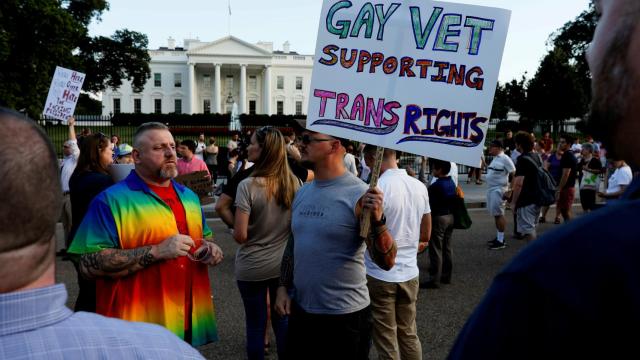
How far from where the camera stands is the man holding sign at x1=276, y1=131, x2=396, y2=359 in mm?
3117

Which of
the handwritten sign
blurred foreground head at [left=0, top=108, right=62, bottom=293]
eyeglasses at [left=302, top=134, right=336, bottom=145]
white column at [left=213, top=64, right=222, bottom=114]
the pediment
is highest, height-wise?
the pediment

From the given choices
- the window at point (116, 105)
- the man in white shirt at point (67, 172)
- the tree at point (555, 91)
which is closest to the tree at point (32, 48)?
the man in white shirt at point (67, 172)

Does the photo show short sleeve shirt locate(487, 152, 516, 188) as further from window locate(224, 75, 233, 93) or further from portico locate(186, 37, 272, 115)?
window locate(224, 75, 233, 93)

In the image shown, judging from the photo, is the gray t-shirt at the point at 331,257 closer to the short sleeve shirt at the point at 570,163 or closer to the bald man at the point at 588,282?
the bald man at the point at 588,282

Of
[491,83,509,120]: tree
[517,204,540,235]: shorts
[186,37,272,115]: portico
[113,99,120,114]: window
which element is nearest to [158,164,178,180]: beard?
[517,204,540,235]: shorts

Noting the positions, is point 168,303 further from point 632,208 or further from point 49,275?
point 632,208

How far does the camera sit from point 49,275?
1128 millimetres

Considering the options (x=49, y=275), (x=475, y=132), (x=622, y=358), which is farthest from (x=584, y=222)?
(x=475, y=132)

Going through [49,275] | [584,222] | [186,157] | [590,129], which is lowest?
[186,157]

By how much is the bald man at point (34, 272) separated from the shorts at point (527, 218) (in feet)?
24.9

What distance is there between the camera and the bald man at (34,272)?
104cm

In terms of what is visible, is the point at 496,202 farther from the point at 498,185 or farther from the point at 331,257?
the point at 331,257

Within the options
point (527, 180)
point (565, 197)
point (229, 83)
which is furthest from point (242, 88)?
point (527, 180)

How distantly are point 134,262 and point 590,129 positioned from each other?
96.8 inches
